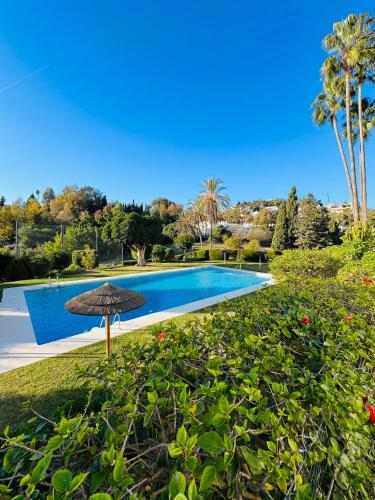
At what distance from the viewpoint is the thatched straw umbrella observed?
4207mm

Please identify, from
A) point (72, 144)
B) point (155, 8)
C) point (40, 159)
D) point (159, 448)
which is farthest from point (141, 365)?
point (40, 159)

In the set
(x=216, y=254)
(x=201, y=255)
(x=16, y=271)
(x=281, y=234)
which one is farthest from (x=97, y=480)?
(x=281, y=234)

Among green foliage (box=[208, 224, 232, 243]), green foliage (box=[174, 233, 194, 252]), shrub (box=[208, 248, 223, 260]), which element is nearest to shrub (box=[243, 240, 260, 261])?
shrub (box=[208, 248, 223, 260])

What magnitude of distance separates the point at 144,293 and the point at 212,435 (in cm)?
1246

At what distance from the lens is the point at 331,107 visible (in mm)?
17797

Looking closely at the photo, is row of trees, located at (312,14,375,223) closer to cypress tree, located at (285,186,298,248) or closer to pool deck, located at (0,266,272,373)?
cypress tree, located at (285,186,298,248)

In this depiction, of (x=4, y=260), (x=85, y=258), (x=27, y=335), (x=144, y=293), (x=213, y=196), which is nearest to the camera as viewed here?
(x=27, y=335)

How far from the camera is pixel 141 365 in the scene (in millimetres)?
1537

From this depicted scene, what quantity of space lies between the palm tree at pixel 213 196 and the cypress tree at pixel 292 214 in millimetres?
7939

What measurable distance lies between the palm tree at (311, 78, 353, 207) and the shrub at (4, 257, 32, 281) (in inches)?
893

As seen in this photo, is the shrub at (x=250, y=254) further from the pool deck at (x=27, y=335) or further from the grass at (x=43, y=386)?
the grass at (x=43, y=386)

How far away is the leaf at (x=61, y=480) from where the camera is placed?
24.9 inches

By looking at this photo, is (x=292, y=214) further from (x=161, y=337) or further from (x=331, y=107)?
(x=161, y=337)

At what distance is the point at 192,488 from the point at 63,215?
45.1 meters
